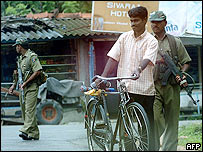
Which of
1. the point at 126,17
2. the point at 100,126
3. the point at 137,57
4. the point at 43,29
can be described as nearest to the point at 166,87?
the point at 137,57

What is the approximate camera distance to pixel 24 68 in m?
8.12

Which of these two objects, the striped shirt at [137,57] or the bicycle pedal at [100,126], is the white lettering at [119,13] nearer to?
the striped shirt at [137,57]

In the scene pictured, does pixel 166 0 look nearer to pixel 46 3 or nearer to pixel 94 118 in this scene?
pixel 94 118

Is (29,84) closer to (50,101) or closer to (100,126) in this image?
(100,126)

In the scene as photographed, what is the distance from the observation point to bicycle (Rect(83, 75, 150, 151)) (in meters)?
5.21

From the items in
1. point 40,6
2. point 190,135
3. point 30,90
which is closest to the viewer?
point 30,90

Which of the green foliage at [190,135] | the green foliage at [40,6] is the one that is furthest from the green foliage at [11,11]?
the green foliage at [190,135]

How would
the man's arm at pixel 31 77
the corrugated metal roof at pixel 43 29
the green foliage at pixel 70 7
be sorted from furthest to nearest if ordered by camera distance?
1. the green foliage at pixel 70 7
2. the corrugated metal roof at pixel 43 29
3. the man's arm at pixel 31 77

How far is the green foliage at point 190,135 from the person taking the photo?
787 centimetres

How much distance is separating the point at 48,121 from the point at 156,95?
7.65 m

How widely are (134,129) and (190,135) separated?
3680 millimetres

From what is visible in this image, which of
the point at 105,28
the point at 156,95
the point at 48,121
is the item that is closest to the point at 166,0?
the point at 105,28

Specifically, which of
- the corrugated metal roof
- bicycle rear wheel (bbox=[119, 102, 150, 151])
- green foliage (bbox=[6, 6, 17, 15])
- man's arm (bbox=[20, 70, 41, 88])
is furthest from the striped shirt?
green foliage (bbox=[6, 6, 17, 15])

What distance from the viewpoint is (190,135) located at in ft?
28.5
